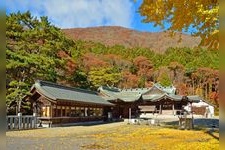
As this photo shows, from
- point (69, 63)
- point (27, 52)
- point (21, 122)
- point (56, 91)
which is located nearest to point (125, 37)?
point (69, 63)

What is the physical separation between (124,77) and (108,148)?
2386 inches

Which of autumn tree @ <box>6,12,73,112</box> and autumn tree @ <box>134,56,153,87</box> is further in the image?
autumn tree @ <box>134,56,153,87</box>

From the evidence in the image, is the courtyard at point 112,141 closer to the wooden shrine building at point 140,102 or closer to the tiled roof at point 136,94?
the wooden shrine building at point 140,102

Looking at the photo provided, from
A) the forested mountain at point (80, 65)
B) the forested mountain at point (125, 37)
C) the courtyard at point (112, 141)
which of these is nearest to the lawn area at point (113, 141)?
the courtyard at point (112, 141)

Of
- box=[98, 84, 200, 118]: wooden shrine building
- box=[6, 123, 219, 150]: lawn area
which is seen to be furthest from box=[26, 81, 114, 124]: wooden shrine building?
box=[98, 84, 200, 118]: wooden shrine building

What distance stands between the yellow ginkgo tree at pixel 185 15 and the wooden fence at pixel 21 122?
18.2m

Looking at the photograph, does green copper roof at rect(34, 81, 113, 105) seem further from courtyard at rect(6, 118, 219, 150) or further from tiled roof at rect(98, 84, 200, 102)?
tiled roof at rect(98, 84, 200, 102)

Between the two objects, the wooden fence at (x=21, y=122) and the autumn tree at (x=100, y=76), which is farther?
the autumn tree at (x=100, y=76)

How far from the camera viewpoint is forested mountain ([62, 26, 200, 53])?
499 ft

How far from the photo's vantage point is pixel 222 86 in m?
0.89

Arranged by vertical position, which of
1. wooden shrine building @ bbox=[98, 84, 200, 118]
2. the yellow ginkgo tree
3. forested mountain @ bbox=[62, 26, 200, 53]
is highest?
forested mountain @ bbox=[62, 26, 200, 53]

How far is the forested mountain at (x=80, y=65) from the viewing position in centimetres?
3017

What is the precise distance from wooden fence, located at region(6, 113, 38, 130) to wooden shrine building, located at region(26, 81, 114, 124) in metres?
1.32

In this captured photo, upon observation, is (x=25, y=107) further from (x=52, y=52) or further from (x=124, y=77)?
(x=124, y=77)
